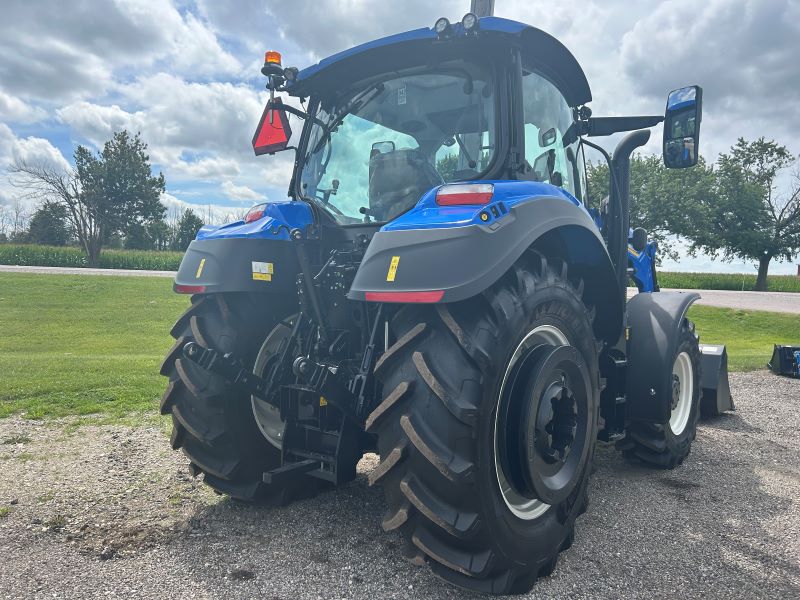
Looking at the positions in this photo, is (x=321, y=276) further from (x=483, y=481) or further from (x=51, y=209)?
(x=51, y=209)

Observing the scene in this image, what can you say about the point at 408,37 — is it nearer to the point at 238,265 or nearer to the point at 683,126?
the point at 238,265

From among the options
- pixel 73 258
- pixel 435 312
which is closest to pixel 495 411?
pixel 435 312

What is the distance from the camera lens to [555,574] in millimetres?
2604

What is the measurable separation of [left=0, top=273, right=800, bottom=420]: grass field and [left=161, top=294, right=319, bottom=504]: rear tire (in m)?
2.66

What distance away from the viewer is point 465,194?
7.82 feet

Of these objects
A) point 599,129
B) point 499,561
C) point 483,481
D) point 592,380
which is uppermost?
point 599,129

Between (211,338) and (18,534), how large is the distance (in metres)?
1.34

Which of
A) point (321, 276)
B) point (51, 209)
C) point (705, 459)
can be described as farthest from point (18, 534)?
point (51, 209)

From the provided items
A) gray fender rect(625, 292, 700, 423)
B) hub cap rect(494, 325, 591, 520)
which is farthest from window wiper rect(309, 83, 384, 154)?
gray fender rect(625, 292, 700, 423)

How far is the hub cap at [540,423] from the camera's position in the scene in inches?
94.3

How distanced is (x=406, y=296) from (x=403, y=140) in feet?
4.32

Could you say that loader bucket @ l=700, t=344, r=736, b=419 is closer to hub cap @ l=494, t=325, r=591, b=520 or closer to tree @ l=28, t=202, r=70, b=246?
hub cap @ l=494, t=325, r=591, b=520

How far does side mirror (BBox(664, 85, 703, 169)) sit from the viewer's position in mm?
3457

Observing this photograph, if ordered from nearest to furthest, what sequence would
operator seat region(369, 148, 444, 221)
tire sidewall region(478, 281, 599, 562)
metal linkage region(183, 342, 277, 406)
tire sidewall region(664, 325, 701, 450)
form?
tire sidewall region(478, 281, 599, 562)
metal linkage region(183, 342, 277, 406)
operator seat region(369, 148, 444, 221)
tire sidewall region(664, 325, 701, 450)
